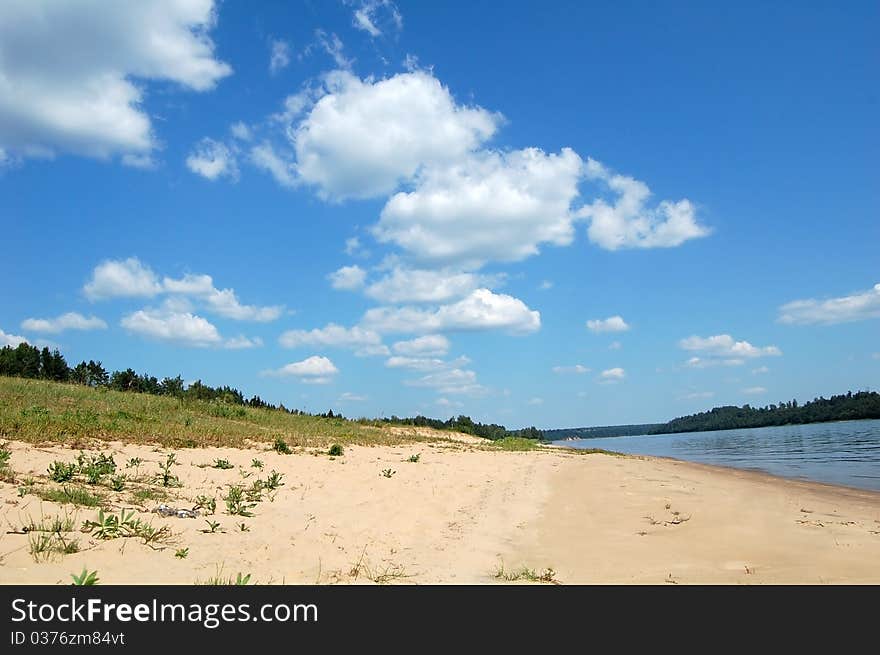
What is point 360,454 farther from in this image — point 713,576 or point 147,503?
point 713,576

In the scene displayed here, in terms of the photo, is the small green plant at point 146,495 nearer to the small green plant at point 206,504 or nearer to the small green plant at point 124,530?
the small green plant at point 206,504

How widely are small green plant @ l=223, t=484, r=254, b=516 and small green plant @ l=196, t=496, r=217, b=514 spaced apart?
0.95 ft

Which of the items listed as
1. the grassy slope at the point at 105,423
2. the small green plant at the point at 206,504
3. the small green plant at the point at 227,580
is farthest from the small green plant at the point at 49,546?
the grassy slope at the point at 105,423

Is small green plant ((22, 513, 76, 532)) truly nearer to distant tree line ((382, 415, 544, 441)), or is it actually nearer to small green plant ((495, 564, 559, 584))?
small green plant ((495, 564, 559, 584))

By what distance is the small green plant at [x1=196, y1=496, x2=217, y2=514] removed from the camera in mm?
8827

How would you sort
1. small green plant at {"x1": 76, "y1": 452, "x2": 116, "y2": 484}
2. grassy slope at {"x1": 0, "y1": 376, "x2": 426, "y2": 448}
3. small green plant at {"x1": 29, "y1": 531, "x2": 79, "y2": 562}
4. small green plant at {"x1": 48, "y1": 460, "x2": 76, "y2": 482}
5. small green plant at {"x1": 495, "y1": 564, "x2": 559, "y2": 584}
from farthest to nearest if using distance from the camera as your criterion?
1. grassy slope at {"x1": 0, "y1": 376, "x2": 426, "y2": 448}
2. small green plant at {"x1": 76, "y1": 452, "x2": 116, "y2": 484}
3. small green plant at {"x1": 48, "y1": 460, "x2": 76, "y2": 482}
4. small green plant at {"x1": 495, "y1": 564, "x2": 559, "y2": 584}
5. small green plant at {"x1": 29, "y1": 531, "x2": 79, "y2": 562}

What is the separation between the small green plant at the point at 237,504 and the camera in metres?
9.06

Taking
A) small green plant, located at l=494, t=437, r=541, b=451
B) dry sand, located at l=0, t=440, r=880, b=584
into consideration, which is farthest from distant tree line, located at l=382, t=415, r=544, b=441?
dry sand, located at l=0, t=440, r=880, b=584

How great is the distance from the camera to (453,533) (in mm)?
9867

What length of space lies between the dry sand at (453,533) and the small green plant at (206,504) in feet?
0.59

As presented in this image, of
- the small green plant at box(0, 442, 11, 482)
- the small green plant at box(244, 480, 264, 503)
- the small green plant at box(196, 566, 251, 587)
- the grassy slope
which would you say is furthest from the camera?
the grassy slope
